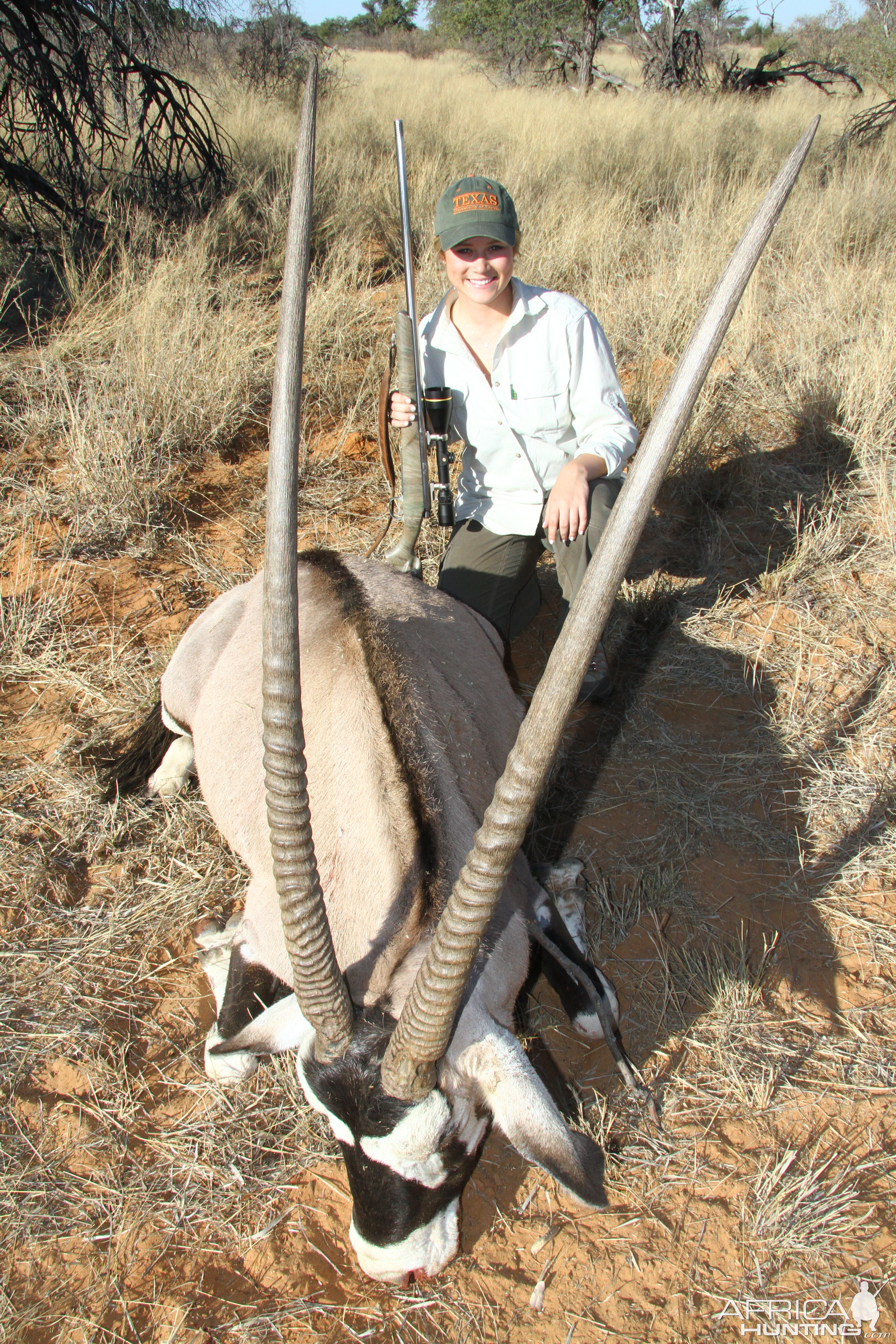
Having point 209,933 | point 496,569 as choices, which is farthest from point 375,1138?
point 496,569

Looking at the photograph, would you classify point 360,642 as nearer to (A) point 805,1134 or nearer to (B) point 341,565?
(B) point 341,565

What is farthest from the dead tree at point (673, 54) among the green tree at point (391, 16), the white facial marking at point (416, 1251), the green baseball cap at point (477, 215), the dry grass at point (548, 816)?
the green tree at point (391, 16)

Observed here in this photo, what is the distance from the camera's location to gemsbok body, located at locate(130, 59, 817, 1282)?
55.3 inches

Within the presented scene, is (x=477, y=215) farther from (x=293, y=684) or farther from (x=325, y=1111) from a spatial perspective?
(x=325, y=1111)

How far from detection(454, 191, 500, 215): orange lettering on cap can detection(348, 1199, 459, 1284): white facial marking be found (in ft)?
11.0

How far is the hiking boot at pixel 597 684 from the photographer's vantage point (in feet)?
12.8

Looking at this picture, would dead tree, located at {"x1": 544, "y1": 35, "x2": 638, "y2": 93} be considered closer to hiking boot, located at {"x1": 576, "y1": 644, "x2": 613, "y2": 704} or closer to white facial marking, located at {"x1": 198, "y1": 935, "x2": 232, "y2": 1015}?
hiking boot, located at {"x1": 576, "y1": 644, "x2": 613, "y2": 704}

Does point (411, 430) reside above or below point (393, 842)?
above

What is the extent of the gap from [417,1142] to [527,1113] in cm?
26

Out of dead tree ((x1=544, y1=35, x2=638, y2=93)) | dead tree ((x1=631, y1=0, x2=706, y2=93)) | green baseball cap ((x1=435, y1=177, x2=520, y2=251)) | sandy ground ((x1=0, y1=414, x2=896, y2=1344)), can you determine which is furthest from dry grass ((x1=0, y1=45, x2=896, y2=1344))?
dead tree ((x1=544, y1=35, x2=638, y2=93))

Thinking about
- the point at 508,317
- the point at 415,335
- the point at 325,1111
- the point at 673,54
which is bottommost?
the point at 325,1111

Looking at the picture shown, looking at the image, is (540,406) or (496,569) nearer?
(540,406)

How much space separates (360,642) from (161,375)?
12.1 ft

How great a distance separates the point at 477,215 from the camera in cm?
312
